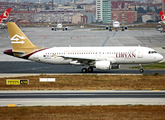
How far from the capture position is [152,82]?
127 feet

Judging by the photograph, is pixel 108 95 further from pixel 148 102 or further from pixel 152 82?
pixel 152 82

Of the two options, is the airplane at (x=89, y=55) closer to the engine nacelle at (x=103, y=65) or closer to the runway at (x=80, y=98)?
the engine nacelle at (x=103, y=65)

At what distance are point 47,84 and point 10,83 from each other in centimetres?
466

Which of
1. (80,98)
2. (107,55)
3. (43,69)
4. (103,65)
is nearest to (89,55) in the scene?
(107,55)

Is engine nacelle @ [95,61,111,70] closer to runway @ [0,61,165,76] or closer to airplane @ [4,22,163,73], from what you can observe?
airplane @ [4,22,163,73]

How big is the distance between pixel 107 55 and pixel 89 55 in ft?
9.56

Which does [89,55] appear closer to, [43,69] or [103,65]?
[103,65]

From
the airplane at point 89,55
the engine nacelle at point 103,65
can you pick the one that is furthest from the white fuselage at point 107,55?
the engine nacelle at point 103,65

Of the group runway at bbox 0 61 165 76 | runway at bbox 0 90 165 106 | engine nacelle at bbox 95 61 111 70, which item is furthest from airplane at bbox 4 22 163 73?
runway at bbox 0 90 165 106

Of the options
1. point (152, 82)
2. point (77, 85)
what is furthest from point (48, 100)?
point (152, 82)

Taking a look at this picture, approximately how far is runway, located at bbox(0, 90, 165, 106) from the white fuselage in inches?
619

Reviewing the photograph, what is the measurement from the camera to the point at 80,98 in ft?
99.0

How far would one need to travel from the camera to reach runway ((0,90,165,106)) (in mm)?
28125

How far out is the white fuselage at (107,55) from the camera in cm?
4884
